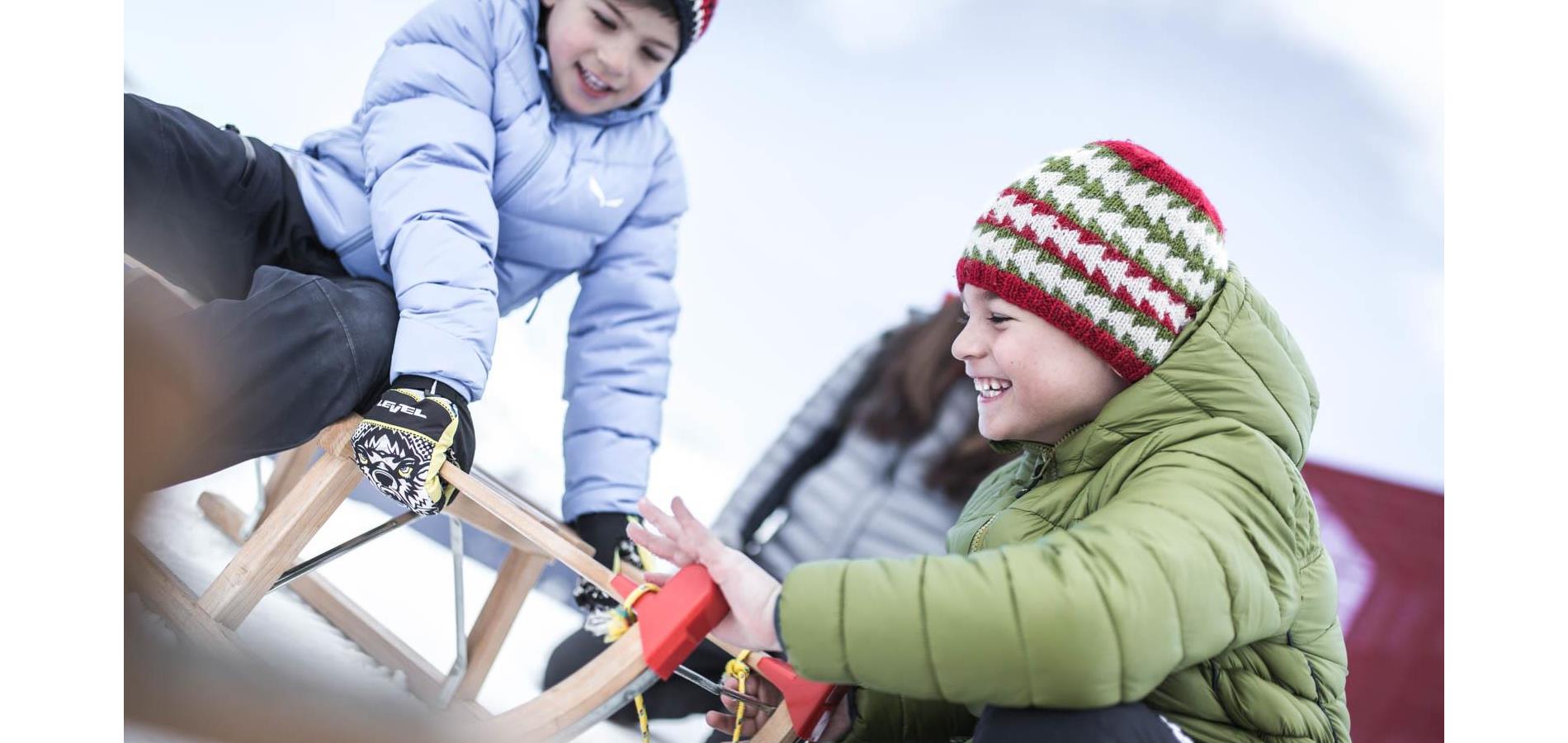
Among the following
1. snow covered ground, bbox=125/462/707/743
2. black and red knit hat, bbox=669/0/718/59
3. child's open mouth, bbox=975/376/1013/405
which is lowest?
snow covered ground, bbox=125/462/707/743

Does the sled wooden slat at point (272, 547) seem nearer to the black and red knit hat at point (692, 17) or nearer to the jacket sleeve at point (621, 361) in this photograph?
the jacket sleeve at point (621, 361)

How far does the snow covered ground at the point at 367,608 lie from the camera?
92 cm

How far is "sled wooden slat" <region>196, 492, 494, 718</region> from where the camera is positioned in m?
1.17

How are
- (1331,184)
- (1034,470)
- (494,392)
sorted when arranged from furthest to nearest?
(1331,184) < (494,392) < (1034,470)

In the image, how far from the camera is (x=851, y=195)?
6.79ft

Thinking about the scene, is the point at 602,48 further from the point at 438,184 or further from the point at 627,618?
the point at 627,618

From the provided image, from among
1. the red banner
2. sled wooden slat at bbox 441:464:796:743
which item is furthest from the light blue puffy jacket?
the red banner

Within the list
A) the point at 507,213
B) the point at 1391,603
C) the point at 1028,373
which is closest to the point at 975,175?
the point at 1391,603

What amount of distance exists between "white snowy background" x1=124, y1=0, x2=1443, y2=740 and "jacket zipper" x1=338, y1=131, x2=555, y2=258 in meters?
0.57

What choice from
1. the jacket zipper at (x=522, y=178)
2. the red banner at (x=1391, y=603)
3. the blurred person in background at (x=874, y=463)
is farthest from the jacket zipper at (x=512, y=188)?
the red banner at (x=1391, y=603)

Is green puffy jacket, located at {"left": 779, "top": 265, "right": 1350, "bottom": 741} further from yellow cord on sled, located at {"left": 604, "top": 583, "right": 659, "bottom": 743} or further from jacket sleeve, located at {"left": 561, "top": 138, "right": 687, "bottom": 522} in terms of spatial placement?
Result: jacket sleeve, located at {"left": 561, "top": 138, "right": 687, "bottom": 522}

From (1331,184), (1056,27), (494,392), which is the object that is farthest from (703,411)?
(1331,184)
